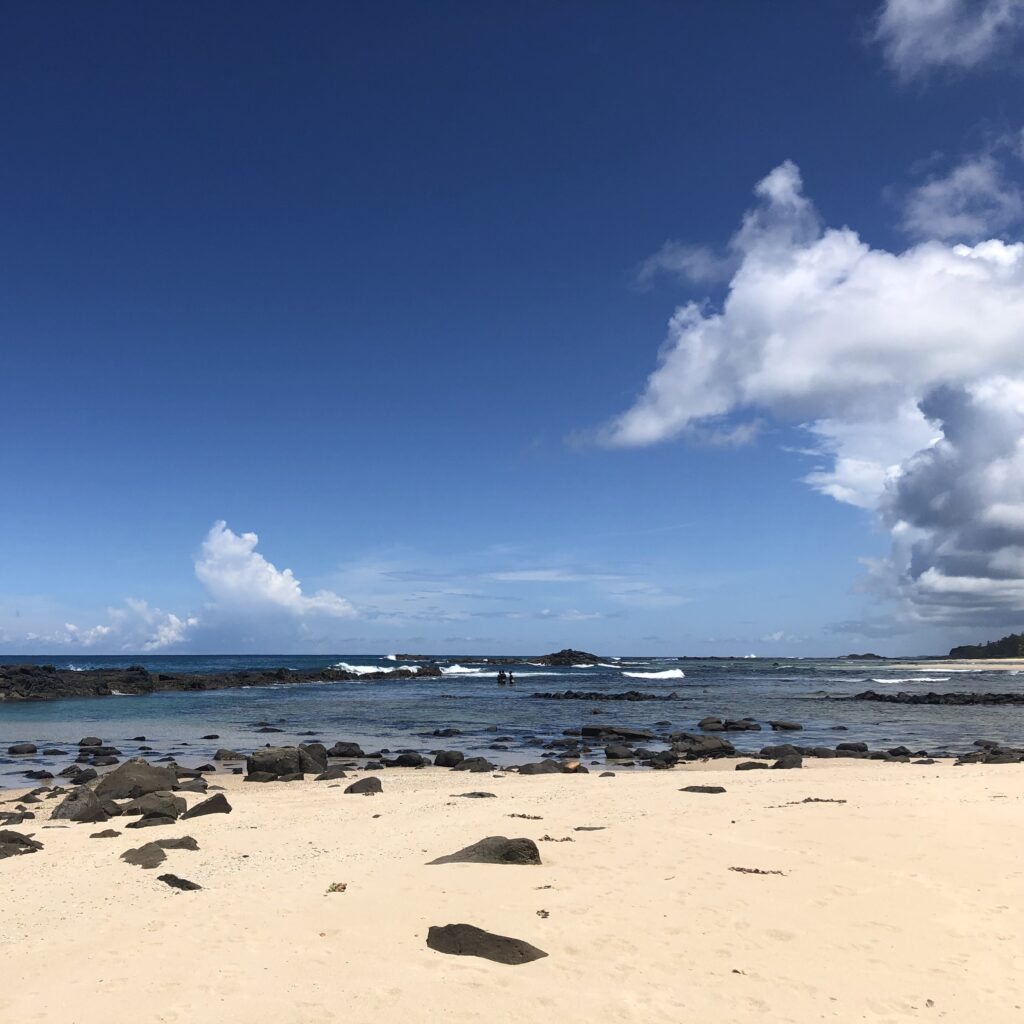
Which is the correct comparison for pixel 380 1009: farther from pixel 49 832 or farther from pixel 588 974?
pixel 49 832

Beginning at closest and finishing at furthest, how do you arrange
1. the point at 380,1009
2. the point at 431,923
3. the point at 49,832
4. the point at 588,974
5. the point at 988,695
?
the point at 380,1009 → the point at 588,974 → the point at 431,923 → the point at 49,832 → the point at 988,695

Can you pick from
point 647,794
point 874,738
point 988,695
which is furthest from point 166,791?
point 988,695

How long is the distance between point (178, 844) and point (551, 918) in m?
6.97

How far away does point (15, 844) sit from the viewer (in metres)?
12.5

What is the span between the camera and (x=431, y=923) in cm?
859

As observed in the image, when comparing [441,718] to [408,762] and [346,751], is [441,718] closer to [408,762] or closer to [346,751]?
[346,751]

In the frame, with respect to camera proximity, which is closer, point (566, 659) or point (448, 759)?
point (448, 759)

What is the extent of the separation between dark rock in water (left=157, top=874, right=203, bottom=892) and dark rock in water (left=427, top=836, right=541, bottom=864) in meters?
3.10

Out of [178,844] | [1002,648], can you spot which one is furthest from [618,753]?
[1002,648]

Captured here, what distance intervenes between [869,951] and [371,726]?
106 feet

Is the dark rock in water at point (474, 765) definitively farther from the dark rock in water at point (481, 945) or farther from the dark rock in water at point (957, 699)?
the dark rock in water at point (957, 699)

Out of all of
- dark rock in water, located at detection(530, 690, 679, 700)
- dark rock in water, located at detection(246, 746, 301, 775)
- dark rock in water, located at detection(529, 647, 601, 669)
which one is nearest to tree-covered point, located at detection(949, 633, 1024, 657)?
dark rock in water, located at detection(529, 647, 601, 669)

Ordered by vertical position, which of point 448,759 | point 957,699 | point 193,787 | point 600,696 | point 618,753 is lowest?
point 957,699

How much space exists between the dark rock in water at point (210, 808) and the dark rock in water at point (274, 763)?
633cm
